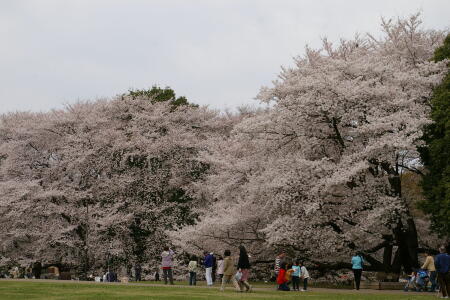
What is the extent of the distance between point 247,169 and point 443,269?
14.5m

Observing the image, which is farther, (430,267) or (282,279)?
(282,279)

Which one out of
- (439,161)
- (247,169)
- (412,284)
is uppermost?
(247,169)

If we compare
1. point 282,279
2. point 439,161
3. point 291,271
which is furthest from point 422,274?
point 282,279

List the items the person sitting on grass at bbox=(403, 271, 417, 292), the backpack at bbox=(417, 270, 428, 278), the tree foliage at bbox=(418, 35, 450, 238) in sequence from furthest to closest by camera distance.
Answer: the tree foliage at bbox=(418, 35, 450, 238) → the person sitting on grass at bbox=(403, 271, 417, 292) → the backpack at bbox=(417, 270, 428, 278)

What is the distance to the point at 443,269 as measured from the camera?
65.7 ft

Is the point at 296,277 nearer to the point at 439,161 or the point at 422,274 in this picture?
the point at 422,274

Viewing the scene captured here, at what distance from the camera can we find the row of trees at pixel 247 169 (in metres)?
28.8

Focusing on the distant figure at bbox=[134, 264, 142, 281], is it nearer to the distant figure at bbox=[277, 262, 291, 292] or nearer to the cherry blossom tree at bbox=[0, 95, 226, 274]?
the cherry blossom tree at bbox=[0, 95, 226, 274]

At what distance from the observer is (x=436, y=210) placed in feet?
89.1

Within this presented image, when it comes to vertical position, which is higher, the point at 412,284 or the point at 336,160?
the point at 336,160

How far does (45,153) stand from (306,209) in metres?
24.2

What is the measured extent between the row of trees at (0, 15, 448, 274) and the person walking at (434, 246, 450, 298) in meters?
6.50

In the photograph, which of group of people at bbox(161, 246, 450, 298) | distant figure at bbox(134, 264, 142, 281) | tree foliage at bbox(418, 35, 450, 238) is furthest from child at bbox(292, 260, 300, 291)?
distant figure at bbox(134, 264, 142, 281)

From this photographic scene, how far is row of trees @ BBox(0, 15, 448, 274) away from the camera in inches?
1133
